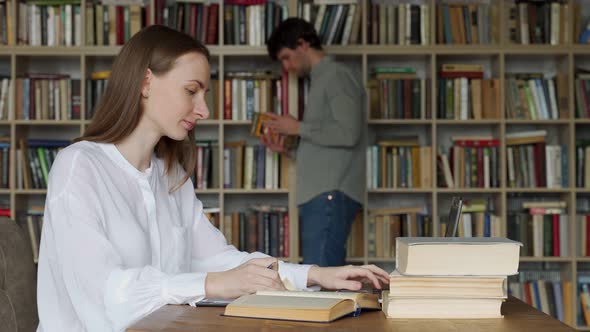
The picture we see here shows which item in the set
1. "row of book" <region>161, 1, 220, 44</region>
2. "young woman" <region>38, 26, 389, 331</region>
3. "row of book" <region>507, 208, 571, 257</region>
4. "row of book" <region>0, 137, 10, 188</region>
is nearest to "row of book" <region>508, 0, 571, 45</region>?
"row of book" <region>507, 208, 571, 257</region>

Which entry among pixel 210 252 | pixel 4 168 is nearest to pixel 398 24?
pixel 4 168

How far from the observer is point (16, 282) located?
1705 millimetres

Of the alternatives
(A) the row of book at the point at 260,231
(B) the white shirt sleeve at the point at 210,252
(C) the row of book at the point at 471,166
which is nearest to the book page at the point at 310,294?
(B) the white shirt sleeve at the point at 210,252

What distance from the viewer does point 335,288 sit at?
171 cm

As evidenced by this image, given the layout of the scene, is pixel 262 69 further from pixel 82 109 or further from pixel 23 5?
pixel 23 5

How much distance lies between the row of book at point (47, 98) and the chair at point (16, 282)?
2.94 m

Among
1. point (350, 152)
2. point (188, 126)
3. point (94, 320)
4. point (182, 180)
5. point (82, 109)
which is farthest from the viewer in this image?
point (82, 109)

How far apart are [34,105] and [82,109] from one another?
0.90 ft

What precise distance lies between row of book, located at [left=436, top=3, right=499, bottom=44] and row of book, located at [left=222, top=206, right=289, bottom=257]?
1.35 metres

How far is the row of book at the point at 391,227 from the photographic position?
463cm

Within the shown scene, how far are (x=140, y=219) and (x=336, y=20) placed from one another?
2992mm

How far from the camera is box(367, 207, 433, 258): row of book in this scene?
15.2 ft

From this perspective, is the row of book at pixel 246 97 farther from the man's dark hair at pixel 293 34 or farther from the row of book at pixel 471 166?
the row of book at pixel 471 166

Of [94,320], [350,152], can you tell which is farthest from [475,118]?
[94,320]
